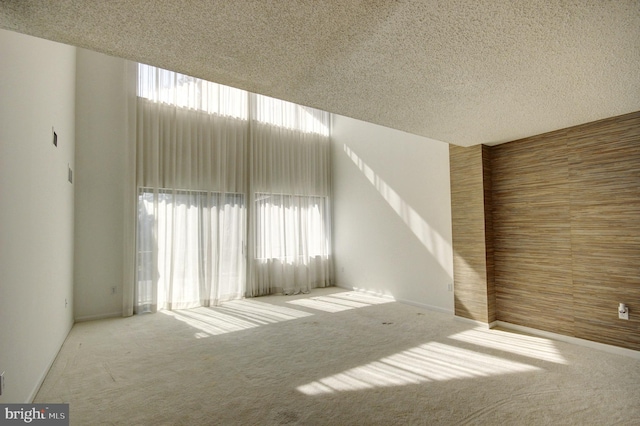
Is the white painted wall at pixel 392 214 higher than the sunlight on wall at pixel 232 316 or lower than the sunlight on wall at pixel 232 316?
higher

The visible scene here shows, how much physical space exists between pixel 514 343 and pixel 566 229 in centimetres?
142

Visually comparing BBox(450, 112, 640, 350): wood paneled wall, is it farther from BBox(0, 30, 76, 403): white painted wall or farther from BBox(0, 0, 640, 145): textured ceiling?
BBox(0, 30, 76, 403): white painted wall

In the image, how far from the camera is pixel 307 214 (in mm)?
7055

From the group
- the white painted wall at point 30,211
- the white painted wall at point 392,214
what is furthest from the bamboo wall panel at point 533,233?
the white painted wall at point 30,211

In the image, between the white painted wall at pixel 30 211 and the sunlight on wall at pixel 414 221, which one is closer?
the white painted wall at pixel 30 211

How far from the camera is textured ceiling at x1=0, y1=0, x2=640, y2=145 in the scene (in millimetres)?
1647

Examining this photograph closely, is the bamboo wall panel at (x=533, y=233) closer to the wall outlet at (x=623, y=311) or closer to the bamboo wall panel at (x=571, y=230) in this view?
the bamboo wall panel at (x=571, y=230)

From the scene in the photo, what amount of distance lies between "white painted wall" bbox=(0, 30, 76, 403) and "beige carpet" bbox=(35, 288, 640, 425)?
1.45ft

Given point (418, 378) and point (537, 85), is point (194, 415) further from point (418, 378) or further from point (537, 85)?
point (537, 85)

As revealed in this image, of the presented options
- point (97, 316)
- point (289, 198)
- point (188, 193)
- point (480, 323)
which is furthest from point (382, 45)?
point (97, 316)

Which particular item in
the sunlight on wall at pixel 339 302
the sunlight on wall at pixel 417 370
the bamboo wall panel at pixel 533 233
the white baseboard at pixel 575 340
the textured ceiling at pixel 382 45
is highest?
the textured ceiling at pixel 382 45

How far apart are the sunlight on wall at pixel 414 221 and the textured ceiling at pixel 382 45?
101 inches

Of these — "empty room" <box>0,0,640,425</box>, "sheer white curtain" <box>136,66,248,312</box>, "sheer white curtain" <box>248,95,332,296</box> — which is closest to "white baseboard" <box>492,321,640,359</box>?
"empty room" <box>0,0,640,425</box>

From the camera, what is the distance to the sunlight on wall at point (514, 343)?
325 centimetres
